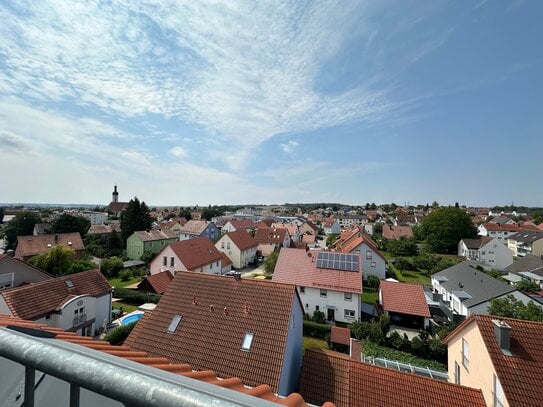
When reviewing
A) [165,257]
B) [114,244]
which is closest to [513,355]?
[165,257]

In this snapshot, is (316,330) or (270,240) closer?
(316,330)

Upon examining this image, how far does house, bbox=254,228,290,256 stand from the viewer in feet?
166

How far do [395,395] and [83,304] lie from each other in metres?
20.7

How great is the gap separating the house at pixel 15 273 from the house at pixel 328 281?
22.4m

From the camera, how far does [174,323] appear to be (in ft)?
40.8

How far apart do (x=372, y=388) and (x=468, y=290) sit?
21771 millimetres

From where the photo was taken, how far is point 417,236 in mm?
71250

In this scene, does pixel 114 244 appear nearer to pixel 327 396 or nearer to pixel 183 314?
pixel 183 314

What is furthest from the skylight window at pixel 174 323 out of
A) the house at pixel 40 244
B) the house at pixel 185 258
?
the house at pixel 40 244

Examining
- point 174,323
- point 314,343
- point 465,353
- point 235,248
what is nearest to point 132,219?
point 235,248

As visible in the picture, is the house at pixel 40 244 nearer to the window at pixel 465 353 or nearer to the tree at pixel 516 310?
the window at pixel 465 353

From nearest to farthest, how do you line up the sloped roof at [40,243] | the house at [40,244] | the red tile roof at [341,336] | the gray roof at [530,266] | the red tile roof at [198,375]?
the red tile roof at [198,375] → the red tile roof at [341,336] → the house at [40,244] → the sloped roof at [40,243] → the gray roof at [530,266]

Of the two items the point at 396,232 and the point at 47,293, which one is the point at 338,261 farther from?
the point at 396,232

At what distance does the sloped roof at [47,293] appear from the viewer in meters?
16.2
